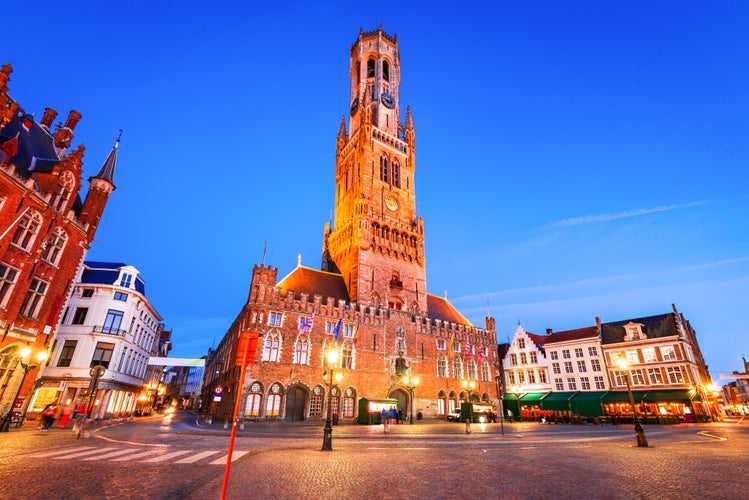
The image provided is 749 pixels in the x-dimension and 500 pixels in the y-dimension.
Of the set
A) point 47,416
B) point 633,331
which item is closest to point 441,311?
point 633,331

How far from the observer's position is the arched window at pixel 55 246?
998 inches

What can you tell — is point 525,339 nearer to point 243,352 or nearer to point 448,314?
point 448,314

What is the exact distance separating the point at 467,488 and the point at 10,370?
28732 millimetres

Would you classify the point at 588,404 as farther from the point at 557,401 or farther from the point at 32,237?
the point at 32,237

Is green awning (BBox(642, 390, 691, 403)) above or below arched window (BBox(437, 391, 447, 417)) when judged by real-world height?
above

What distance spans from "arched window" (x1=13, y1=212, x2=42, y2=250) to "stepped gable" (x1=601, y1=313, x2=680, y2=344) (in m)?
57.5

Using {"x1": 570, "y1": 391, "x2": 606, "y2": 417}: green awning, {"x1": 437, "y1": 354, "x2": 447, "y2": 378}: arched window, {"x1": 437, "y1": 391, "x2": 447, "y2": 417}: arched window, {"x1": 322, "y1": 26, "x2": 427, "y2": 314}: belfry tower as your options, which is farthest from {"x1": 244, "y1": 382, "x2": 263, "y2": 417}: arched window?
{"x1": 570, "y1": 391, "x2": 606, "y2": 417}: green awning

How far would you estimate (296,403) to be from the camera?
3469 centimetres

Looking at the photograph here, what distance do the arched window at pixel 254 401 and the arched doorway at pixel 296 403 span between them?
9.17ft

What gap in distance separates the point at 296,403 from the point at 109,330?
1861cm

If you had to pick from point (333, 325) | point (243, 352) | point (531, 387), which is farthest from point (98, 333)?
point (531, 387)

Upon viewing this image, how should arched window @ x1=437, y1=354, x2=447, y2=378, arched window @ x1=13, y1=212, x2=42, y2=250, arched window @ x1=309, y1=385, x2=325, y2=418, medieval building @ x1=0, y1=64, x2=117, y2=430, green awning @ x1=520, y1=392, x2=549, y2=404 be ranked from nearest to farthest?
1. medieval building @ x1=0, y1=64, x2=117, y2=430
2. arched window @ x1=13, y1=212, x2=42, y2=250
3. arched window @ x1=309, y1=385, x2=325, y2=418
4. arched window @ x1=437, y1=354, x2=447, y2=378
5. green awning @ x1=520, y1=392, x2=549, y2=404

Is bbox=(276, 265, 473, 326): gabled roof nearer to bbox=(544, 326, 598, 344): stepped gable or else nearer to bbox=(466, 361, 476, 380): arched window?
bbox=(466, 361, 476, 380): arched window

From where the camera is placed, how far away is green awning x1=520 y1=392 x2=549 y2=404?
4676cm
